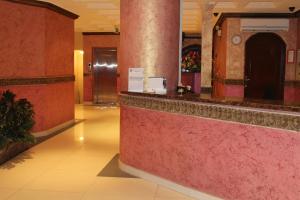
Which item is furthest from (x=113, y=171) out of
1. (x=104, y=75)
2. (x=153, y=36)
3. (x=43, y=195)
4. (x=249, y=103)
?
(x=104, y=75)

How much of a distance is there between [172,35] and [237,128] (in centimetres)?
197

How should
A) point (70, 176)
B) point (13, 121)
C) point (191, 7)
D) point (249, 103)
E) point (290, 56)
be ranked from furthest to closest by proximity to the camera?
point (290, 56) → point (191, 7) → point (13, 121) → point (70, 176) → point (249, 103)

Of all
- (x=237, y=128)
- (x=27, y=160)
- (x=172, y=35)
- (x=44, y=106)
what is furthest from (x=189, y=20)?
(x=237, y=128)

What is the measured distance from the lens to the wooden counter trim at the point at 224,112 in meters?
3.30

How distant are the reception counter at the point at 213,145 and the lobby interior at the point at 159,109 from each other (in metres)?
0.01

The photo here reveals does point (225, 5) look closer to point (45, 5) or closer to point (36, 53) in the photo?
point (45, 5)

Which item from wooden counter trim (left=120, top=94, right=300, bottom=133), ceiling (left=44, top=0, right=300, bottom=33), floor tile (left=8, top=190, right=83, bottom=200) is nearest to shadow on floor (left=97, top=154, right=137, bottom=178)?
floor tile (left=8, top=190, right=83, bottom=200)

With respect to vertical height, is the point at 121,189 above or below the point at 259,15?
below

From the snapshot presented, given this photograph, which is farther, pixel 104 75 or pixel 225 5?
pixel 104 75

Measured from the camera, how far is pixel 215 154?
157 inches

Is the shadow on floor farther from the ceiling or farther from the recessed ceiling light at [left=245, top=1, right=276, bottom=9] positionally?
the recessed ceiling light at [left=245, top=1, right=276, bottom=9]

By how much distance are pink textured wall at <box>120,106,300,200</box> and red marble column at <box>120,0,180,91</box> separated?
679 millimetres

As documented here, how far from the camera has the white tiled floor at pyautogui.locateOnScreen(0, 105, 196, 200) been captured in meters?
4.35

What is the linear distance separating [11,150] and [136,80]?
8.01 ft
